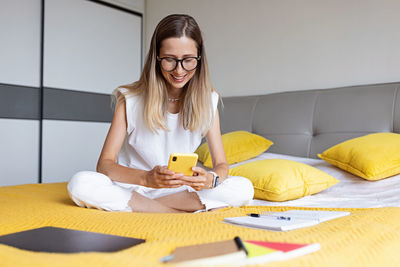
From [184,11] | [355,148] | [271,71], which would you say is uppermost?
[184,11]

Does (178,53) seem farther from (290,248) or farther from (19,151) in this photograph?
(19,151)

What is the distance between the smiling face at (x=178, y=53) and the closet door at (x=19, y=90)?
2217 mm

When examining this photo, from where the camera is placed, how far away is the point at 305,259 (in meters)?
0.76

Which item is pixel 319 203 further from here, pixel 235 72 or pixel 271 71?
pixel 235 72

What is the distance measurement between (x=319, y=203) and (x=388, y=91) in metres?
1.09

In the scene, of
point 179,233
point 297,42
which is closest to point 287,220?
point 179,233

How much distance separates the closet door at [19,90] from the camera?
3.41 m

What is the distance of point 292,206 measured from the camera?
1638 millimetres

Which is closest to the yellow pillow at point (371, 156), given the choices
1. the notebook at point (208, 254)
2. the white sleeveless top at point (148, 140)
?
the white sleeveless top at point (148, 140)

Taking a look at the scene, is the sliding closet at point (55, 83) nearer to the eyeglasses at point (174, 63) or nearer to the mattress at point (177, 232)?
the mattress at point (177, 232)

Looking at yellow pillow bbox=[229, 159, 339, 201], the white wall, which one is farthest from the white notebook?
the white wall

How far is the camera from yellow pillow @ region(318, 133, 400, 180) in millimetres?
1968

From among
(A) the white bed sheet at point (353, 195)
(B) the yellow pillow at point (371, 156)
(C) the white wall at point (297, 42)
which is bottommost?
(A) the white bed sheet at point (353, 195)

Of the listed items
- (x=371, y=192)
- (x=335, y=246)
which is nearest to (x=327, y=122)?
(x=371, y=192)
